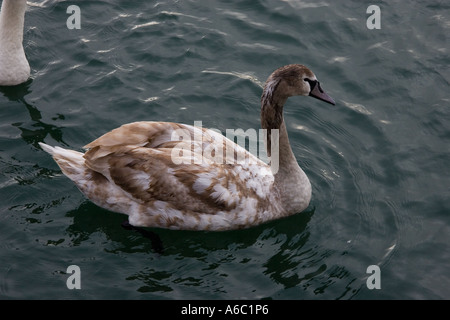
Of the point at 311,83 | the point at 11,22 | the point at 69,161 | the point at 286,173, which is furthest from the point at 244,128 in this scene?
the point at 11,22

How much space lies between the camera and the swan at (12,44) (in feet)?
40.6

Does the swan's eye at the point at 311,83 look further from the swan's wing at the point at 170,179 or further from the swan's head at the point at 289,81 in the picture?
the swan's wing at the point at 170,179

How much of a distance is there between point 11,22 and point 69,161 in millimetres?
3237

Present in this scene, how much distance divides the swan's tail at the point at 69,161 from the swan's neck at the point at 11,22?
2826 mm

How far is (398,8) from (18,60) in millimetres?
6844

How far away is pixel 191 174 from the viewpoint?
396 inches

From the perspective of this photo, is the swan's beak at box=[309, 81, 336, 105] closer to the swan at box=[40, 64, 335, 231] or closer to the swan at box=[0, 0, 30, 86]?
the swan at box=[40, 64, 335, 231]

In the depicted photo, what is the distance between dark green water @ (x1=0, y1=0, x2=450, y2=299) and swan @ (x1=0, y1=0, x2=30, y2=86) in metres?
0.25

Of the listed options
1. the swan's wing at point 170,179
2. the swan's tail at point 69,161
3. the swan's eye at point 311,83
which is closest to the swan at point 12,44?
the swan's tail at point 69,161

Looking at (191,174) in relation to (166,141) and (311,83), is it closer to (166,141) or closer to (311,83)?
(166,141)

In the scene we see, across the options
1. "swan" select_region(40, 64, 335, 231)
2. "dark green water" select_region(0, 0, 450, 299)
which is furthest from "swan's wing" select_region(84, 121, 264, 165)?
"dark green water" select_region(0, 0, 450, 299)
